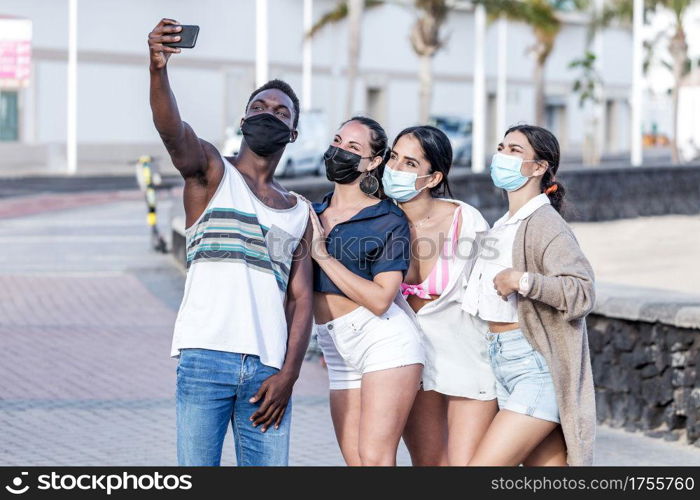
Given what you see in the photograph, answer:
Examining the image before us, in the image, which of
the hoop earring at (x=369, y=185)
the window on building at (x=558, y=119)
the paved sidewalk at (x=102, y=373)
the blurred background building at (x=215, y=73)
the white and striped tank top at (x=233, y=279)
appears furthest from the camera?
the window on building at (x=558, y=119)

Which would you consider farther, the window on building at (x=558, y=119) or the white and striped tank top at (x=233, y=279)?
the window on building at (x=558, y=119)

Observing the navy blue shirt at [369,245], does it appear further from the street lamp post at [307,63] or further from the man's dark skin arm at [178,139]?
the street lamp post at [307,63]

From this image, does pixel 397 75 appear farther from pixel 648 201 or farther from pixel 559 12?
pixel 648 201

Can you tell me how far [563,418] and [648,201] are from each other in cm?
2084

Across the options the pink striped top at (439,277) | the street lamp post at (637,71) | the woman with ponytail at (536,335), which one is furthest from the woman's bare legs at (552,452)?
the street lamp post at (637,71)

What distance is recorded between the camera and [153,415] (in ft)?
28.7

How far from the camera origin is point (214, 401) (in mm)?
4480

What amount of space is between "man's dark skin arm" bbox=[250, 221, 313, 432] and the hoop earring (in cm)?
36

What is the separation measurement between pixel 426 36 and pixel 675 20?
13233mm

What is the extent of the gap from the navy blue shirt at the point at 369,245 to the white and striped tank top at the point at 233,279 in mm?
389

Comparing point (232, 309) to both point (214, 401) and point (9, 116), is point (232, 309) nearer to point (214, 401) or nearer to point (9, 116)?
point (214, 401)

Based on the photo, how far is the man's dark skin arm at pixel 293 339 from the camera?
453 cm

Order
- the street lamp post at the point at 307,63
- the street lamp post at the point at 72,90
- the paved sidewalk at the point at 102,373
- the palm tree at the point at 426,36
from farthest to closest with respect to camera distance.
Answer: the street lamp post at the point at 307,63
the palm tree at the point at 426,36
the street lamp post at the point at 72,90
the paved sidewalk at the point at 102,373

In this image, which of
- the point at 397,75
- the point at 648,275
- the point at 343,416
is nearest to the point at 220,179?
the point at 343,416
